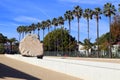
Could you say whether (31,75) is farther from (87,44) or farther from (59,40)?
(59,40)

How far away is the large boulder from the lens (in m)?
56.4

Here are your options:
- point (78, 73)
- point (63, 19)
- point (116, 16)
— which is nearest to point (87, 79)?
point (78, 73)

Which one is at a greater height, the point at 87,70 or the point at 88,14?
the point at 88,14

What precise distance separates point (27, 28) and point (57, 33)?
123 feet

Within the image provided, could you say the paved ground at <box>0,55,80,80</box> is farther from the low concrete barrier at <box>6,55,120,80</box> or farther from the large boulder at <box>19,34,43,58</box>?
the large boulder at <box>19,34,43,58</box>

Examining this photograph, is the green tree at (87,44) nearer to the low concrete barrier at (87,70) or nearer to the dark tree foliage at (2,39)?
the dark tree foliage at (2,39)

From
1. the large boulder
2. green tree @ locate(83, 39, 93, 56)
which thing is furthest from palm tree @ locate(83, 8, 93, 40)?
the large boulder

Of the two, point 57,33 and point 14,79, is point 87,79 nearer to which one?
point 14,79

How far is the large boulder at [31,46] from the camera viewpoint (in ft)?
185

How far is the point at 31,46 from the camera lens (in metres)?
57.6

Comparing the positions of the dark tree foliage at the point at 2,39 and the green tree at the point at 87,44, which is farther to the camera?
the dark tree foliage at the point at 2,39

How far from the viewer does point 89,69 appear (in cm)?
2122

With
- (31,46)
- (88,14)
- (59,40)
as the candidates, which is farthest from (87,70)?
(59,40)

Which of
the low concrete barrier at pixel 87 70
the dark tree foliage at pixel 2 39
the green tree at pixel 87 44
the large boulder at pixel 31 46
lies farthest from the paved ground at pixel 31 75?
the dark tree foliage at pixel 2 39
